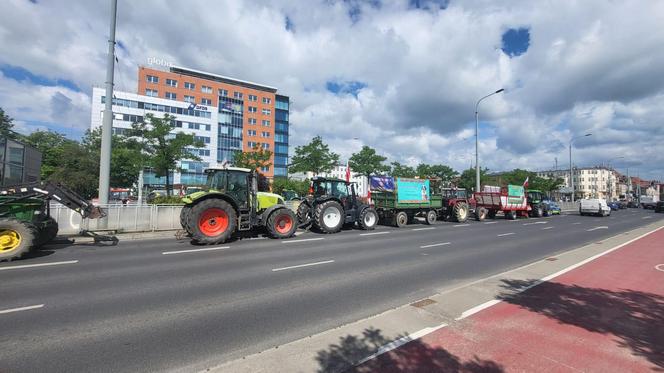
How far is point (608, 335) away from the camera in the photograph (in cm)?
374

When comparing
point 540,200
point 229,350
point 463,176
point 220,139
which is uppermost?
point 220,139

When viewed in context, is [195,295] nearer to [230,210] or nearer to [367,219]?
[230,210]

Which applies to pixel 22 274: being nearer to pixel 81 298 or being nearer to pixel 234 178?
pixel 81 298

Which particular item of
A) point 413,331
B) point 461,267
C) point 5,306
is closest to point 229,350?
point 413,331

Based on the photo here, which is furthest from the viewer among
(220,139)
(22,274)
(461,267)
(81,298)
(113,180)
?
(220,139)

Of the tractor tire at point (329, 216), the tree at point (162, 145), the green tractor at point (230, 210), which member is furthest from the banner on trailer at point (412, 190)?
the tree at point (162, 145)

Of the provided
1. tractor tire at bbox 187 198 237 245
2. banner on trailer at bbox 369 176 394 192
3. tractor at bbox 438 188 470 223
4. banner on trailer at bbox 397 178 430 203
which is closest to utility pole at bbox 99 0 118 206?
tractor tire at bbox 187 198 237 245

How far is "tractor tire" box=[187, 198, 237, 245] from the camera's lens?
399 inches

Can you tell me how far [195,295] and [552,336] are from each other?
5.29 m

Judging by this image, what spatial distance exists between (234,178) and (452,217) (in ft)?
53.9

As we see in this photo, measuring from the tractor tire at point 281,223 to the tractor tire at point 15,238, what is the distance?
21.3ft

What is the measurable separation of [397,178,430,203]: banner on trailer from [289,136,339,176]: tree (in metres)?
22.0

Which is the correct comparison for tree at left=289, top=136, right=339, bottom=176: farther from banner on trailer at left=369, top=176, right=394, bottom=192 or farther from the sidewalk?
the sidewalk

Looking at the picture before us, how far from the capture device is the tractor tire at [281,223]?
11.6m
